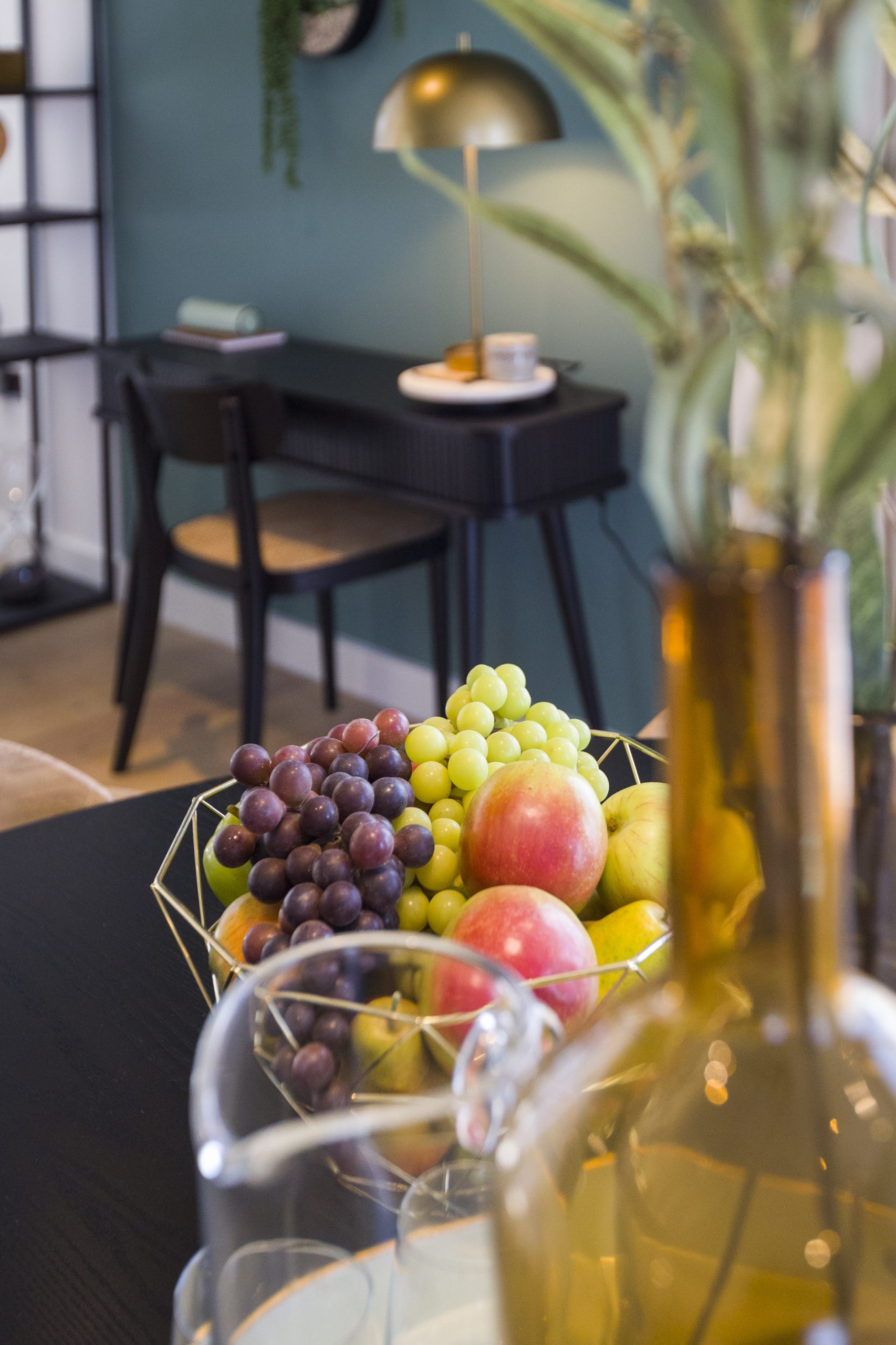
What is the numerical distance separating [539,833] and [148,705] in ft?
9.41

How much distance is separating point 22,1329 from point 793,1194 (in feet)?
1.07

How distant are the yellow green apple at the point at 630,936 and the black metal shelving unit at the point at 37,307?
3016mm

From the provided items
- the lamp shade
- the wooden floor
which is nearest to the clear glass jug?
the lamp shade

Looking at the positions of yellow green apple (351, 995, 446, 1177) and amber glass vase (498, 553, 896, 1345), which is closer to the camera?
amber glass vase (498, 553, 896, 1345)

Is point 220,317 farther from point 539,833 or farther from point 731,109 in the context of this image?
point 731,109

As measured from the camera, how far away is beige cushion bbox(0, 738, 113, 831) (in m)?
1.28

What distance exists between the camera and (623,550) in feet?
9.15

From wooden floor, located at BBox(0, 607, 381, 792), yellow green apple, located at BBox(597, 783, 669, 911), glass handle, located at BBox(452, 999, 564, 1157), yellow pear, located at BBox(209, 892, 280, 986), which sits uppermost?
glass handle, located at BBox(452, 999, 564, 1157)

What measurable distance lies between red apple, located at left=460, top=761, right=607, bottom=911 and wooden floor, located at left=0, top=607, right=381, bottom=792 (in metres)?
2.31

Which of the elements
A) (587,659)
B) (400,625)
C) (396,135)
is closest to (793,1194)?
(396,135)

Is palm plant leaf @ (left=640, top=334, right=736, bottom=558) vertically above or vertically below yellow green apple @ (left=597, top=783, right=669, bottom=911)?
above

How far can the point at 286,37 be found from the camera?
121 inches

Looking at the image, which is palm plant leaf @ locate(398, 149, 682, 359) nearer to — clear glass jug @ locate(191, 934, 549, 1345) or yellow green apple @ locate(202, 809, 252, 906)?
clear glass jug @ locate(191, 934, 549, 1345)

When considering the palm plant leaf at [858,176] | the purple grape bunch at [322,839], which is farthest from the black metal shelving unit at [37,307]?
the palm plant leaf at [858,176]
